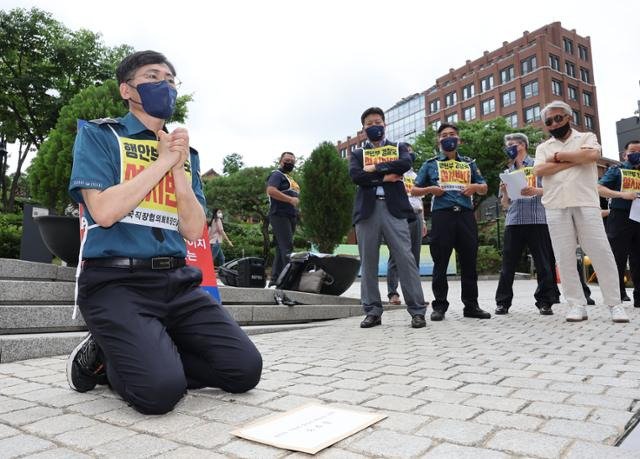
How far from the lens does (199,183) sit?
325 centimetres

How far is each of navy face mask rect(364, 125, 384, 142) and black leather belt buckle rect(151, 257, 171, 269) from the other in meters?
3.60

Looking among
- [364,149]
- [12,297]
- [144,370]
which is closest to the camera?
[144,370]

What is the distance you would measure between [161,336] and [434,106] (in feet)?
251

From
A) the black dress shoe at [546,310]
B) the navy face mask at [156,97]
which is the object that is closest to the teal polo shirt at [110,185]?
the navy face mask at [156,97]

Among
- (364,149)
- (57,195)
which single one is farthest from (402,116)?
(364,149)

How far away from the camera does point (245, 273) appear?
7.14 meters

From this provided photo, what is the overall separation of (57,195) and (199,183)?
12.0m

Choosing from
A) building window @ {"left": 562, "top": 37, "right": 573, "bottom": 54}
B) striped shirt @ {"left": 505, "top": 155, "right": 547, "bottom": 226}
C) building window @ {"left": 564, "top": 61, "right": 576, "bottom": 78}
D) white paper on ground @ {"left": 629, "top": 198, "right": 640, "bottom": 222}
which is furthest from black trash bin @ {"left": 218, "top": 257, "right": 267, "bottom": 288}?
building window @ {"left": 562, "top": 37, "right": 573, "bottom": 54}

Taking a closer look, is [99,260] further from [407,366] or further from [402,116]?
[402,116]

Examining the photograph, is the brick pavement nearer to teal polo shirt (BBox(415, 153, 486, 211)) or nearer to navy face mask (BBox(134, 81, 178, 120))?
navy face mask (BBox(134, 81, 178, 120))

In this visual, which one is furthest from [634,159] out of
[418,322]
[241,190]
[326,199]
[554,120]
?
[241,190]

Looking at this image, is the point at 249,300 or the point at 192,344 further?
the point at 249,300

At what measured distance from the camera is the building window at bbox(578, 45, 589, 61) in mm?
63094

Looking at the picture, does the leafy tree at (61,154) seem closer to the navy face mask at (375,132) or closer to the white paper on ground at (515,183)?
the navy face mask at (375,132)
